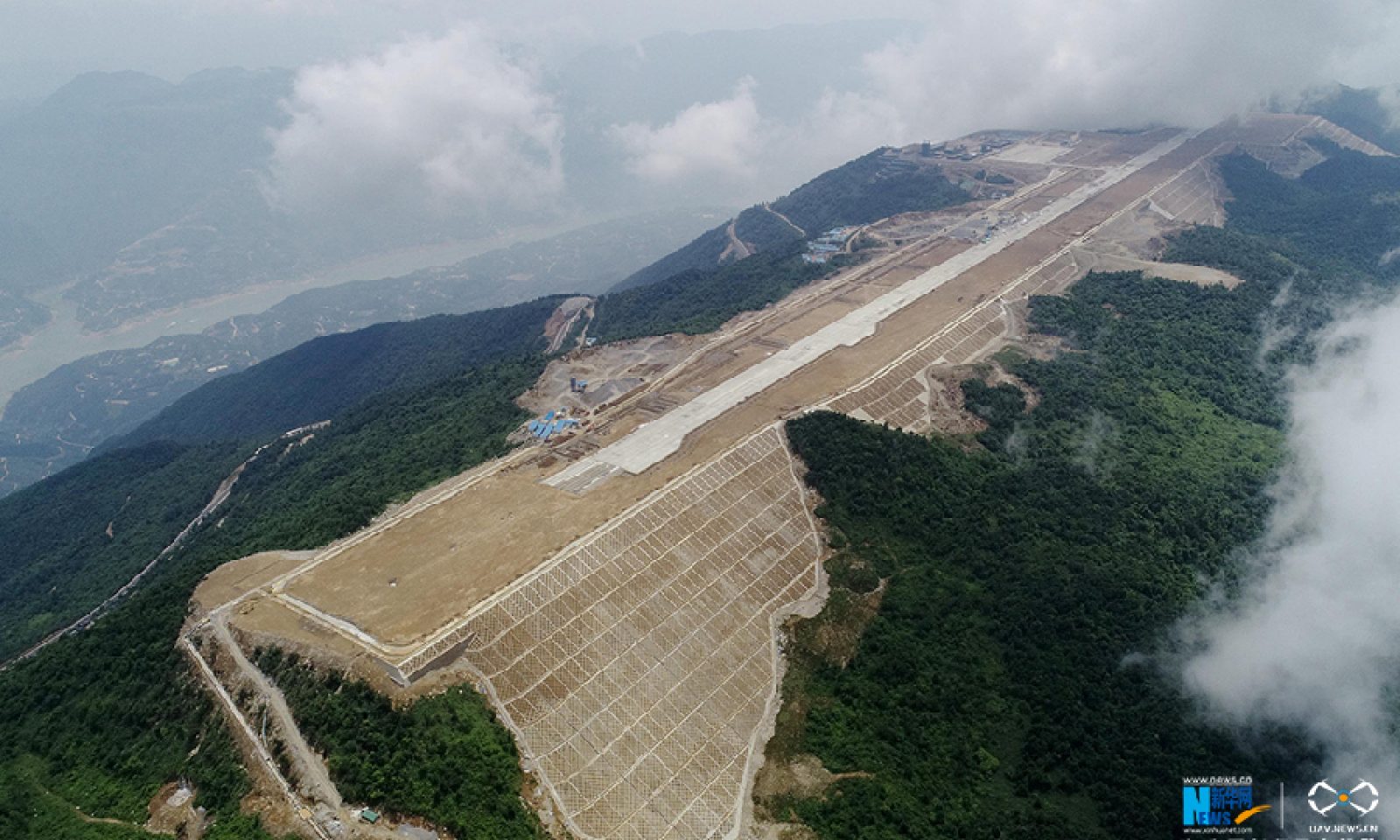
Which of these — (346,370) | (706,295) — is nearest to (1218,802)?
(706,295)

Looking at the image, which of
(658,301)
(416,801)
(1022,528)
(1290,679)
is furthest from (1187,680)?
(658,301)

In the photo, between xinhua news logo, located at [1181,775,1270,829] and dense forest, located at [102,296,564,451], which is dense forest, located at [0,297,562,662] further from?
xinhua news logo, located at [1181,775,1270,829]

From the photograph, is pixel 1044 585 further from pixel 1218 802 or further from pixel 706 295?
pixel 706 295

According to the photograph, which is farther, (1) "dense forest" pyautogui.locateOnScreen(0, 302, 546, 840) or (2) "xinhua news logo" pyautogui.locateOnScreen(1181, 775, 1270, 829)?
(2) "xinhua news logo" pyautogui.locateOnScreen(1181, 775, 1270, 829)

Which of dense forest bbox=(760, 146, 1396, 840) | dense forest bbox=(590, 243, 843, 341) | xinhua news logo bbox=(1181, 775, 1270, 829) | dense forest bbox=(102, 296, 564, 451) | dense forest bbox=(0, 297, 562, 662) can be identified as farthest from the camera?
dense forest bbox=(102, 296, 564, 451)

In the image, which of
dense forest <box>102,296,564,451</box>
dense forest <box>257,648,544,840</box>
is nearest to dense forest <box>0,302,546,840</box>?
dense forest <box>257,648,544,840</box>

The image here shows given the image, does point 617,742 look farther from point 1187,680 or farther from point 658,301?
point 658,301

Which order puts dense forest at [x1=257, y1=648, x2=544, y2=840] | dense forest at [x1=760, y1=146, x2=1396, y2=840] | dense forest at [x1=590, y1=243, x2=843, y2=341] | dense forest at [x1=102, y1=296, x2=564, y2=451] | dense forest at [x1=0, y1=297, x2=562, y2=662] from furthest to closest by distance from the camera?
dense forest at [x1=102, y1=296, x2=564, y2=451] → dense forest at [x1=590, y1=243, x2=843, y2=341] → dense forest at [x1=0, y1=297, x2=562, y2=662] → dense forest at [x1=760, y1=146, x2=1396, y2=840] → dense forest at [x1=257, y1=648, x2=544, y2=840]

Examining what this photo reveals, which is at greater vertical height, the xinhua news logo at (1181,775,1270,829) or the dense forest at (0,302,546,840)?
the dense forest at (0,302,546,840)
